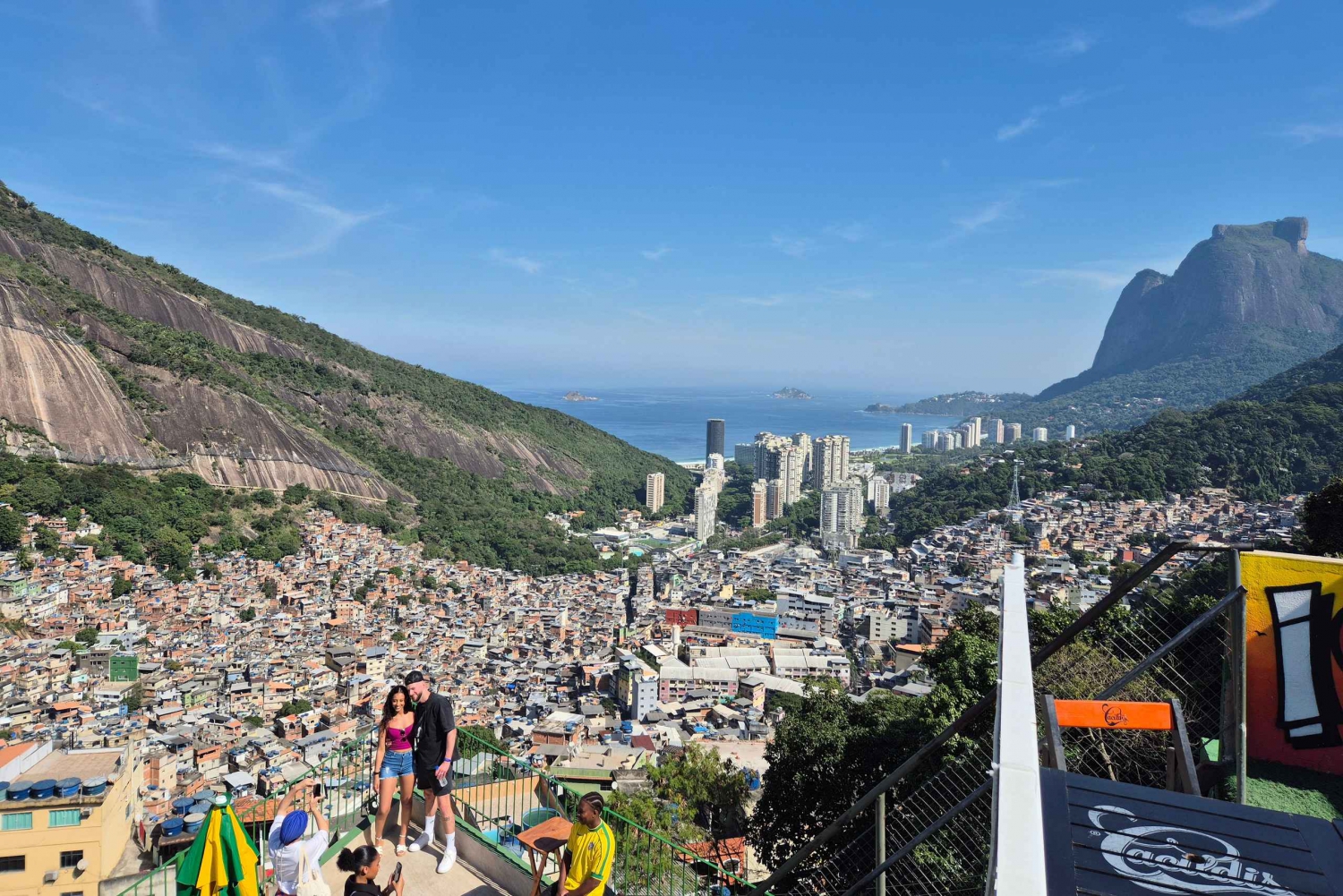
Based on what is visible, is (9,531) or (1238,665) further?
(9,531)

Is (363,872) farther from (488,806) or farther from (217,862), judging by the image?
(488,806)

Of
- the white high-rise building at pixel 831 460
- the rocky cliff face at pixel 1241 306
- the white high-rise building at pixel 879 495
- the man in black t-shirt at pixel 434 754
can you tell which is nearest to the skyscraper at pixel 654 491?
the white high-rise building at pixel 831 460

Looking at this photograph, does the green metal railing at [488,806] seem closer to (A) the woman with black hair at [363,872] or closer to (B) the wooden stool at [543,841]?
(B) the wooden stool at [543,841]

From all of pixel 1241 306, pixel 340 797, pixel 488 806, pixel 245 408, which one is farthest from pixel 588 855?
pixel 1241 306

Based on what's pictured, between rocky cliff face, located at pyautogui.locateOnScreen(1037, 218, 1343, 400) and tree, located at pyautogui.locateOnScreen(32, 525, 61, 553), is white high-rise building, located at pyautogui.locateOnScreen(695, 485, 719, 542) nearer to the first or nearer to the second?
tree, located at pyautogui.locateOnScreen(32, 525, 61, 553)

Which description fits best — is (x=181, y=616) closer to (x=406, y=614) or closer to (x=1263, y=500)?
(x=406, y=614)

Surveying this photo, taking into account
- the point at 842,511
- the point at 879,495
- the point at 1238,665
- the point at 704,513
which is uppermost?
the point at 879,495

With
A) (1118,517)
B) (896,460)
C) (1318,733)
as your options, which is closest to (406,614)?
(1318,733)
